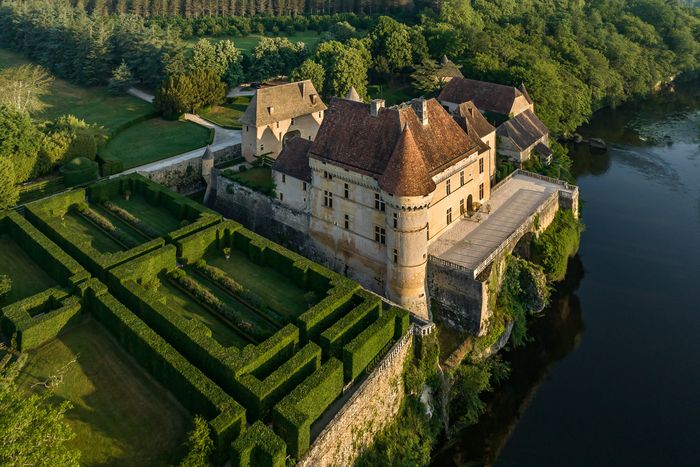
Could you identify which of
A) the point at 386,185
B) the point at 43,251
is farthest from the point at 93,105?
the point at 386,185

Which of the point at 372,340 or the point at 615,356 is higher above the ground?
the point at 372,340

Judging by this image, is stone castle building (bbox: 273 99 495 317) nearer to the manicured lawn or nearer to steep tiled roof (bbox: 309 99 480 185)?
steep tiled roof (bbox: 309 99 480 185)

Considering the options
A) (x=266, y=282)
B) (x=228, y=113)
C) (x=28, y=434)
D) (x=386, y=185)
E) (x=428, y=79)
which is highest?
(x=428, y=79)

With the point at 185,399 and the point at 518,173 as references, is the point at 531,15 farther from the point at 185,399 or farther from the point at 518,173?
the point at 185,399

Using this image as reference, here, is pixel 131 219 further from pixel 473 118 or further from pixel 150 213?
pixel 473 118

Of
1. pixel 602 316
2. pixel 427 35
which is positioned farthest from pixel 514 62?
A: pixel 602 316

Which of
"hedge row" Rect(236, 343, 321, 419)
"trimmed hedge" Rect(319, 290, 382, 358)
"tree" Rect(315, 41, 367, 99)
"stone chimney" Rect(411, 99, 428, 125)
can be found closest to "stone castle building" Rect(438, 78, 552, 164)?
"tree" Rect(315, 41, 367, 99)
